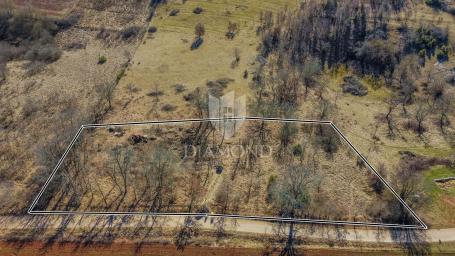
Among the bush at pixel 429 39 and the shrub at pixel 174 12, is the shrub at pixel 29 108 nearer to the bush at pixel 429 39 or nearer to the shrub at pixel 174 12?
the shrub at pixel 174 12

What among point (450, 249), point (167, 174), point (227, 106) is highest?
point (227, 106)

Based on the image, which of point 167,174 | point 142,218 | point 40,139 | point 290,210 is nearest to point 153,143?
point 167,174

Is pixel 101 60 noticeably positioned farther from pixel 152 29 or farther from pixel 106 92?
→ pixel 152 29

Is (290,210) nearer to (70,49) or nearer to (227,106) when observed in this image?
(227,106)

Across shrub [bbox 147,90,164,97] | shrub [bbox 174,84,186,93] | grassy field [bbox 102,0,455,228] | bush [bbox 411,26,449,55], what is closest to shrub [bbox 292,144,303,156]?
grassy field [bbox 102,0,455,228]

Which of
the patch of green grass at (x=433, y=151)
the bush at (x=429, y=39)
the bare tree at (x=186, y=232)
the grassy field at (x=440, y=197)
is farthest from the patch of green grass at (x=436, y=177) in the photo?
the bare tree at (x=186, y=232)

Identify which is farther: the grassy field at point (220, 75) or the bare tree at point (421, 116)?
the bare tree at point (421, 116)
